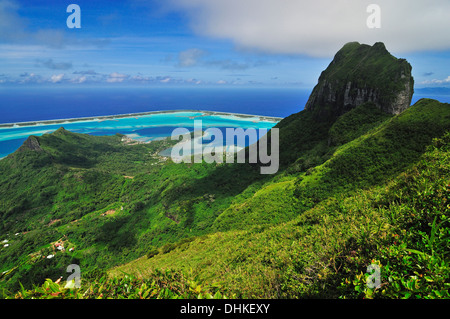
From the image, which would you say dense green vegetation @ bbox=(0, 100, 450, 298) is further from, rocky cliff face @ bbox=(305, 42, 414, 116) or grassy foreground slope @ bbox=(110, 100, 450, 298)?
rocky cliff face @ bbox=(305, 42, 414, 116)

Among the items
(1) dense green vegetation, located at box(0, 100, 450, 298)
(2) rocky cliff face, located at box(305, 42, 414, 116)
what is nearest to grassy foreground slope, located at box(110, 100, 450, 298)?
(1) dense green vegetation, located at box(0, 100, 450, 298)

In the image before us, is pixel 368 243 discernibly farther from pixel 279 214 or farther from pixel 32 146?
pixel 32 146

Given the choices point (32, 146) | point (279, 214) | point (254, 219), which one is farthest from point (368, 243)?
point (32, 146)

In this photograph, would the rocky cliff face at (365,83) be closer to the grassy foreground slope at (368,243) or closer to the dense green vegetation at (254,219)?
the dense green vegetation at (254,219)

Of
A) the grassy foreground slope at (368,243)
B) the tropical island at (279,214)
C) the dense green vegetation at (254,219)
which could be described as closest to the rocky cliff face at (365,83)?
the tropical island at (279,214)

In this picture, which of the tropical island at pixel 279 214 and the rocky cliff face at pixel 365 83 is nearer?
the tropical island at pixel 279 214
